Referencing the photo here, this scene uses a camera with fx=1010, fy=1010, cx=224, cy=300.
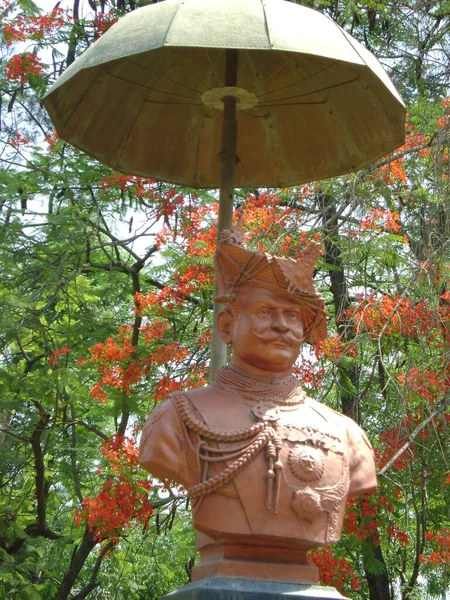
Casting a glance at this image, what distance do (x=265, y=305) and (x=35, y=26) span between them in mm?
7231

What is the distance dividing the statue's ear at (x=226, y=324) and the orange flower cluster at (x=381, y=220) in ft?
12.5

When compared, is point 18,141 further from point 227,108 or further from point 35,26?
point 227,108

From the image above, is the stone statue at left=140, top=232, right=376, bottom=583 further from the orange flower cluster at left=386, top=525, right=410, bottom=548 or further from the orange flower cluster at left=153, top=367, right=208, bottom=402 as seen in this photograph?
the orange flower cluster at left=386, top=525, right=410, bottom=548

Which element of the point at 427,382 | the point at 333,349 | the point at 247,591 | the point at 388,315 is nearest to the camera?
the point at 247,591

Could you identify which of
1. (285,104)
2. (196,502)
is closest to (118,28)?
(285,104)

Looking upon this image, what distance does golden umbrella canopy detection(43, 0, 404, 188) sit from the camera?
209 inches

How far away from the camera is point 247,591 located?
4117 mm

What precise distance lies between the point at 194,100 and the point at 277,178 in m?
0.72

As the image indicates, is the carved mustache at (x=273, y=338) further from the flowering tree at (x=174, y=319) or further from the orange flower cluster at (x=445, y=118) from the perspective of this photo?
the orange flower cluster at (x=445, y=118)

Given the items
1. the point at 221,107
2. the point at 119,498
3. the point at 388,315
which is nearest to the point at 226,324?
the point at 221,107

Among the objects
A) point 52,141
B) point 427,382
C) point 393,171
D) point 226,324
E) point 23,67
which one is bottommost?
point 226,324

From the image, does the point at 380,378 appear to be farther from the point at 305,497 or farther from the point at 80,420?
the point at 305,497

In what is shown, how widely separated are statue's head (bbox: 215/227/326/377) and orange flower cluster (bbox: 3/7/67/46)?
6780 millimetres

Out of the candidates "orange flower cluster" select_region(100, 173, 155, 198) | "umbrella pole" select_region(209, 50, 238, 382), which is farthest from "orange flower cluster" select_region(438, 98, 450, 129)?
"orange flower cluster" select_region(100, 173, 155, 198)
